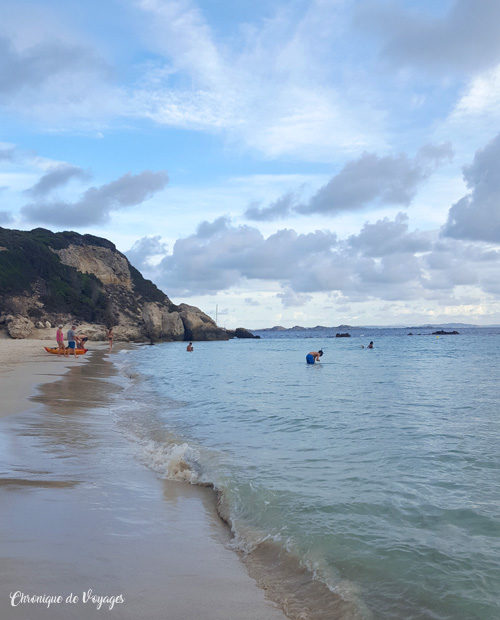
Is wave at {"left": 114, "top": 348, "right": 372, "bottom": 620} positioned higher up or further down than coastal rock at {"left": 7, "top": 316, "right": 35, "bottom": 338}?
further down

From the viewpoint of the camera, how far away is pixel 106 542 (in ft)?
13.3

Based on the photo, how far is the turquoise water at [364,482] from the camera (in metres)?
3.91

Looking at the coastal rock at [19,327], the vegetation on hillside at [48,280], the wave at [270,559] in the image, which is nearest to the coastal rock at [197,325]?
the vegetation on hillside at [48,280]

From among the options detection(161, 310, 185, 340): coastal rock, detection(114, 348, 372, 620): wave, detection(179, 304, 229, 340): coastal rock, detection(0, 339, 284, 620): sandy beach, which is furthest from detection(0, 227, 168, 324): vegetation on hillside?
detection(0, 339, 284, 620): sandy beach

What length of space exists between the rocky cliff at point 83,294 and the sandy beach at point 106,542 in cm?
4433

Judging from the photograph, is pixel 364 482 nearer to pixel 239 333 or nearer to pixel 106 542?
pixel 106 542

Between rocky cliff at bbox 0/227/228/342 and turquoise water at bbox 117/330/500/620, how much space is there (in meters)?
42.0

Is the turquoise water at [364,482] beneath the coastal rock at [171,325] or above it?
beneath

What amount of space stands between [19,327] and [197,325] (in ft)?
125

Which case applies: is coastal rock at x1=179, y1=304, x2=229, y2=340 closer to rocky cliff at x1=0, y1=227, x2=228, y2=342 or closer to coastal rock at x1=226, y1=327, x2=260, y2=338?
rocky cliff at x1=0, y1=227, x2=228, y2=342

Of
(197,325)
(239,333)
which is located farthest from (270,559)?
(239,333)

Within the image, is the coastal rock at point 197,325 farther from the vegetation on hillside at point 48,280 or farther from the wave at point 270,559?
the wave at point 270,559

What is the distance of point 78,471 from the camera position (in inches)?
247

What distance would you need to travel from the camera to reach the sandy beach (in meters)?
3.08
